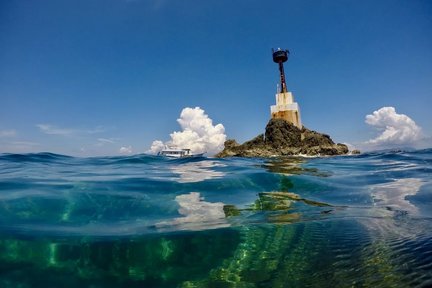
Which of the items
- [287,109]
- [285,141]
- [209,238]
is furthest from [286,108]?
[209,238]

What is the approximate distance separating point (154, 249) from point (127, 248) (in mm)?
412

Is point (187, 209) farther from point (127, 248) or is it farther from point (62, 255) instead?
point (62, 255)

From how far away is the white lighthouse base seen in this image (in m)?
48.7

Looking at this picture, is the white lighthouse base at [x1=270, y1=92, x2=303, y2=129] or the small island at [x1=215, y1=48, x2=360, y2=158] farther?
the white lighthouse base at [x1=270, y1=92, x2=303, y2=129]

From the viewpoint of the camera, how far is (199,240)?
14.6ft

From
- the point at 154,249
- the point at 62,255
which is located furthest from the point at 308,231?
the point at 62,255

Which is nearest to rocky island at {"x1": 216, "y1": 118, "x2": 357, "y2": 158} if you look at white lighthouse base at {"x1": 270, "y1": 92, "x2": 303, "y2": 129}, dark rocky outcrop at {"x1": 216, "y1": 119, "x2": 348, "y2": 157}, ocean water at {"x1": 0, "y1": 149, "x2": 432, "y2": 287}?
dark rocky outcrop at {"x1": 216, "y1": 119, "x2": 348, "y2": 157}

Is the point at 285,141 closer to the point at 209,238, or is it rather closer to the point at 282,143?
the point at 282,143

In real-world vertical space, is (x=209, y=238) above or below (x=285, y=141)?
below

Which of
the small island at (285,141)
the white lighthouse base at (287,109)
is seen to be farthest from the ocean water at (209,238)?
the white lighthouse base at (287,109)

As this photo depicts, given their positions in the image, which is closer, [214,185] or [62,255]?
[62,255]

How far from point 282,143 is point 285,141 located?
614 mm

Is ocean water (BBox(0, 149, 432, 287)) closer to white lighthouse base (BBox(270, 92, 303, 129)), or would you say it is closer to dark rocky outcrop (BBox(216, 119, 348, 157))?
dark rocky outcrop (BBox(216, 119, 348, 157))

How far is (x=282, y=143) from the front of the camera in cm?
4534
